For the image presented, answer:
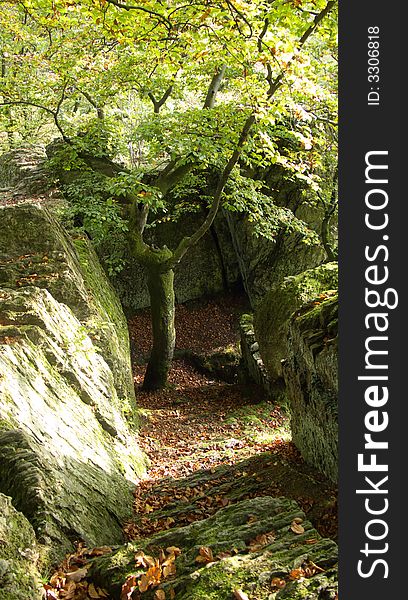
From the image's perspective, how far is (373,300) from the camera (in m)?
3.31

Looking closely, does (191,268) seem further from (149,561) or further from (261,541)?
(149,561)

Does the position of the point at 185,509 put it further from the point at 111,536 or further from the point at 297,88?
the point at 297,88

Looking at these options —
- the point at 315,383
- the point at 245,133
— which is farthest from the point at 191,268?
the point at 315,383

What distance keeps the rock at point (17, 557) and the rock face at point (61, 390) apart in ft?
0.87

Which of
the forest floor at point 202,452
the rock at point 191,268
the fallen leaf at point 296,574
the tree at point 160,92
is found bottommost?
the forest floor at point 202,452

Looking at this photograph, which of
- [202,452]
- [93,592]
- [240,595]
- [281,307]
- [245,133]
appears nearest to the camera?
[240,595]

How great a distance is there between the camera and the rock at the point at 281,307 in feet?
37.4

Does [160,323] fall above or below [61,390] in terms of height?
above

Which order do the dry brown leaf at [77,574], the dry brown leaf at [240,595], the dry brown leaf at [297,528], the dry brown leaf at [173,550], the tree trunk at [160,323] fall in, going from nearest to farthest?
1. the dry brown leaf at [240,595]
2. the dry brown leaf at [77,574]
3. the dry brown leaf at [173,550]
4. the dry brown leaf at [297,528]
5. the tree trunk at [160,323]

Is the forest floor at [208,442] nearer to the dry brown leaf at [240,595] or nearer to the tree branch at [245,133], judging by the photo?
the dry brown leaf at [240,595]

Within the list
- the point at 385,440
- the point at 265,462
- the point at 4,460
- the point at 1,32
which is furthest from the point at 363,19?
the point at 1,32

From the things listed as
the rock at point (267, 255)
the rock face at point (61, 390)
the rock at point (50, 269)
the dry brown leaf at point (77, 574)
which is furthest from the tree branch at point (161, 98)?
the dry brown leaf at point (77, 574)

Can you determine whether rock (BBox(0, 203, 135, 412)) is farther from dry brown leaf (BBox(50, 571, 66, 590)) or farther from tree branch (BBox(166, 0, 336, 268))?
dry brown leaf (BBox(50, 571, 66, 590))

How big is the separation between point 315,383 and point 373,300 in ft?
9.37
